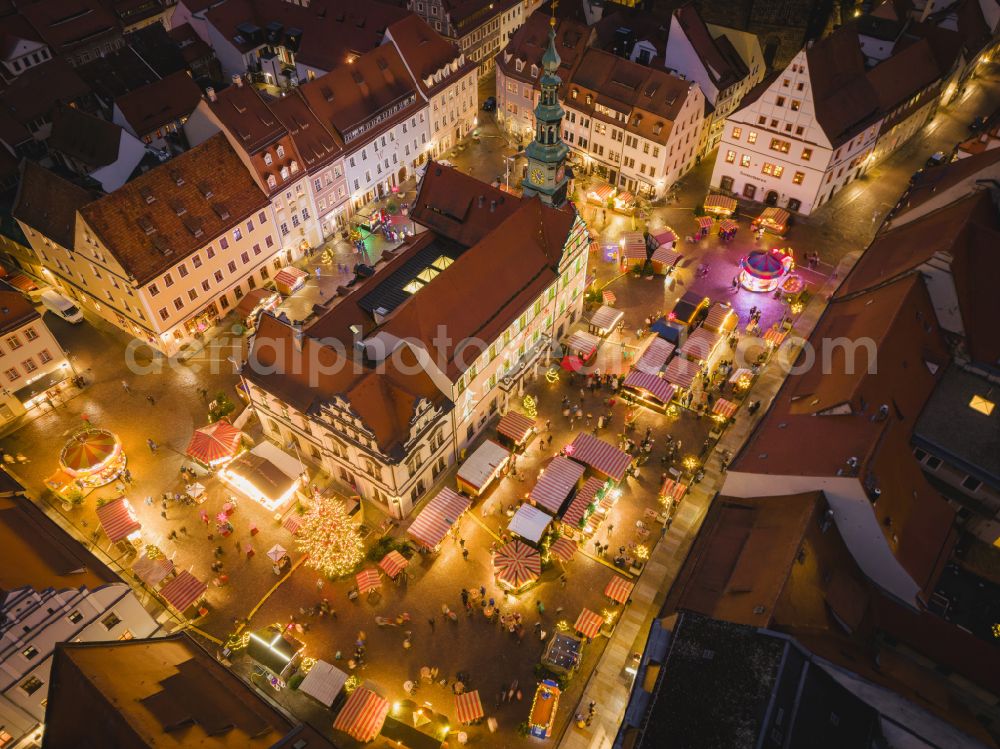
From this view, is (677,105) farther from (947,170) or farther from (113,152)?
(113,152)

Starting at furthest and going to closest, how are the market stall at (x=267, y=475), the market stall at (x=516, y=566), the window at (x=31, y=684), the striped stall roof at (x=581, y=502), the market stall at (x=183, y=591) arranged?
1. the market stall at (x=267, y=475)
2. the striped stall roof at (x=581, y=502)
3. the market stall at (x=516, y=566)
4. the market stall at (x=183, y=591)
5. the window at (x=31, y=684)

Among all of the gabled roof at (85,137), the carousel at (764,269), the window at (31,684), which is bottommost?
the window at (31,684)

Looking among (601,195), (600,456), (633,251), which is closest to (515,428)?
(600,456)

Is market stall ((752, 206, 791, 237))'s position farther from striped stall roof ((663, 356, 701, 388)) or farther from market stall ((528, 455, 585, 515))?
market stall ((528, 455, 585, 515))

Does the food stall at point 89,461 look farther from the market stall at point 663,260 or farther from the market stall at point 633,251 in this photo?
the market stall at point 663,260

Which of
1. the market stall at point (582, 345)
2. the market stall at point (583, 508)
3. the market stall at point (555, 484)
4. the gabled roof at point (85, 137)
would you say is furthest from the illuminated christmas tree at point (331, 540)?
the gabled roof at point (85, 137)

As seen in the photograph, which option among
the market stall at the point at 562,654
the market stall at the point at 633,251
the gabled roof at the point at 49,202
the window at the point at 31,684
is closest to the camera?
the window at the point at 31,684
